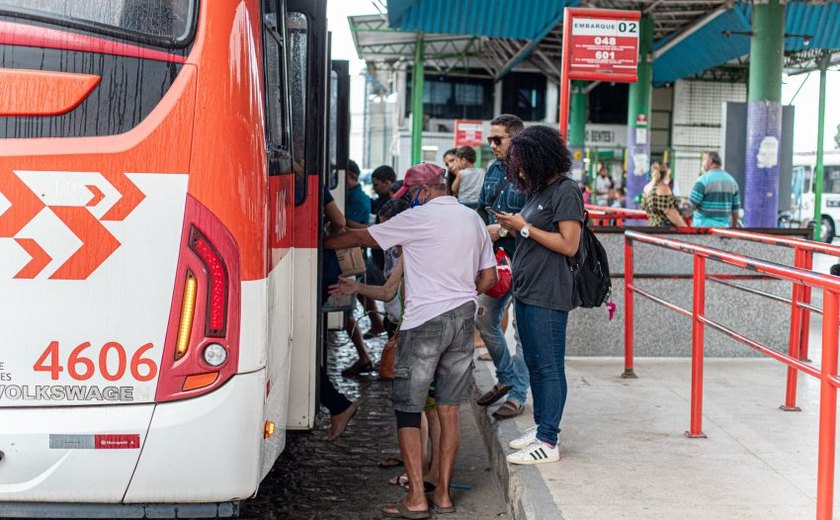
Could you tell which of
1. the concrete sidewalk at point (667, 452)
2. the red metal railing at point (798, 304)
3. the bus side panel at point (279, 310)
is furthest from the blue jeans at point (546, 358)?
the red metal railing at point (798, 304)

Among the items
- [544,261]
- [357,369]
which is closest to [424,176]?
[544,261]

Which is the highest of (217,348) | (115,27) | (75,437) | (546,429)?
(115,27)

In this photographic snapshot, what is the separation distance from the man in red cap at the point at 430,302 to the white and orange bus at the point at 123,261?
139 centimetres

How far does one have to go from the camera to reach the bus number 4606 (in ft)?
12.2

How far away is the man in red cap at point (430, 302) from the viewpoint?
512cm

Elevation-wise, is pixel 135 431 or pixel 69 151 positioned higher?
pixel 69 151

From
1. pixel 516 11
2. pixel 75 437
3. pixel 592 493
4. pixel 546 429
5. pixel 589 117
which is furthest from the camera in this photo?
pixel 589 117

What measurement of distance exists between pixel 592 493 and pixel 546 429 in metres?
0.60

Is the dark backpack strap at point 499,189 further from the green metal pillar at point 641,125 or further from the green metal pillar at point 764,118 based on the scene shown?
the green metal pillar at point 641,125

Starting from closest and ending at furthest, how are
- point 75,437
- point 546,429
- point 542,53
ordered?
point 75,437, point 546,429, point 542,53

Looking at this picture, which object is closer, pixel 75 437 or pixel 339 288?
pixel 75 437

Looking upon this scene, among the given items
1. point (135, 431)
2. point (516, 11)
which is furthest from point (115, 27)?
point (516, 11)

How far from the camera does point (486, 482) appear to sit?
20.3 feet

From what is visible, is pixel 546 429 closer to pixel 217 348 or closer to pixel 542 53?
pixel 217 348
